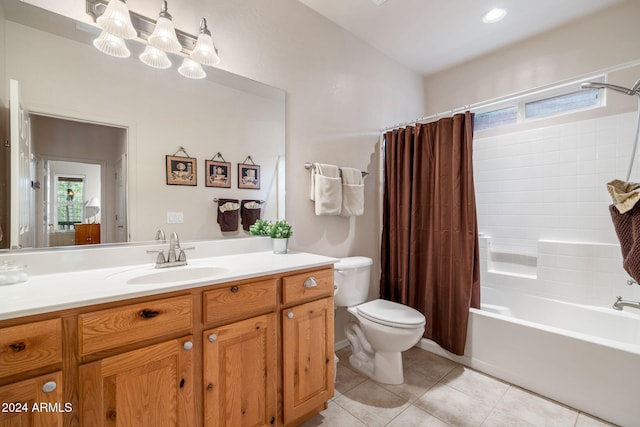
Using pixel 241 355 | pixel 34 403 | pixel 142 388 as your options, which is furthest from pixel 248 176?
pixel 34 403

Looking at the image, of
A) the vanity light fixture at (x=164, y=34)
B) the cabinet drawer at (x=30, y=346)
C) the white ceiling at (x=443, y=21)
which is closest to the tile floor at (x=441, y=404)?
the cabinet drawer at (x=30, y=346)

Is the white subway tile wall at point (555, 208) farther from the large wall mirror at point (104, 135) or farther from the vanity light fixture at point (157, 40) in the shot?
the vanity light fixture at point (157, 40)

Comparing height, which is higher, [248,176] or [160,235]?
[248,176]

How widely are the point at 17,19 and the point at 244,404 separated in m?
1.85

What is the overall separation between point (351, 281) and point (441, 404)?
89 centimetres

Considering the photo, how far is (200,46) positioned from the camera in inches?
56.8

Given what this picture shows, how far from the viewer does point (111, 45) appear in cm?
125

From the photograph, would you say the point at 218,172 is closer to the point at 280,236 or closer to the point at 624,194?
the point at 280,236

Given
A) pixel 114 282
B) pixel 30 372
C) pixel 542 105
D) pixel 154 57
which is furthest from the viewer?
pixel 542 105

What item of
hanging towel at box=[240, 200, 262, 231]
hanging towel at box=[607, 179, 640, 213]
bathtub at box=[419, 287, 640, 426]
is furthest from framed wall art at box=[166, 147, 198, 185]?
hanging towel at box=[607, 179, 640, 213]

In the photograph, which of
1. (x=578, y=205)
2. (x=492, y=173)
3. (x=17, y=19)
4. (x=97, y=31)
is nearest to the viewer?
(x=17, y=19)

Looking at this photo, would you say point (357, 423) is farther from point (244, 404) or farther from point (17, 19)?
point (17, 19)

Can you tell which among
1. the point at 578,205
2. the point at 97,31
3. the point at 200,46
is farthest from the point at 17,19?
the point at 578,205

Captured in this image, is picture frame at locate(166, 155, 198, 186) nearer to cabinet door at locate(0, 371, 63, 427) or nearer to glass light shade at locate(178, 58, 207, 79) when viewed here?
glass light shade at locate(178, 58, 207, 79)
